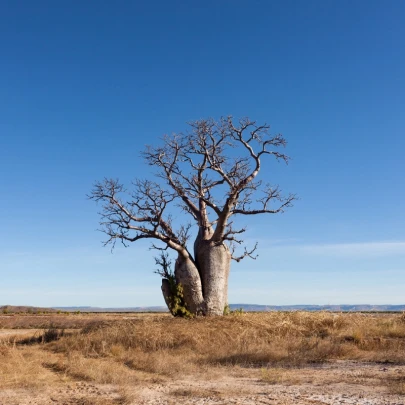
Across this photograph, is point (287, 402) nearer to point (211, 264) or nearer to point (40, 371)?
point (40, 371)

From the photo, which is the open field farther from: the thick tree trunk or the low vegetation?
the thick tree trunk

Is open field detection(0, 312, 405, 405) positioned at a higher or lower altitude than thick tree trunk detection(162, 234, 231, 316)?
lower

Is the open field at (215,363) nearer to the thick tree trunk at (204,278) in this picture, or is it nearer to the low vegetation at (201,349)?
the low vegetation at (201,349)

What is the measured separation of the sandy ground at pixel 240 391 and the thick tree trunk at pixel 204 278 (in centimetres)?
767

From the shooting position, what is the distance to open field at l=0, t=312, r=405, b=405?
300 inches

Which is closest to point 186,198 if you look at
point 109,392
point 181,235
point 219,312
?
point 181,235

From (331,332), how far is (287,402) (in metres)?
8.80

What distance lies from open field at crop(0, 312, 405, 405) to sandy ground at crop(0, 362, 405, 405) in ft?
0.05

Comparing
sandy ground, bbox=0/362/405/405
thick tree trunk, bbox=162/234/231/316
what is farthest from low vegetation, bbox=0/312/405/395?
thick tree trunk, bbox=162/234/231/316

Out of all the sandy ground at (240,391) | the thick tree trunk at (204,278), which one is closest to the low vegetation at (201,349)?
the sandy ground at (240,391)

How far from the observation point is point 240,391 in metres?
7.79

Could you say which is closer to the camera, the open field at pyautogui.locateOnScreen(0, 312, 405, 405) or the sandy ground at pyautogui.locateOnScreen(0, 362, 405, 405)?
the sandy ground at pyautogui.locateOnScreen(0, 362, 405, 405)

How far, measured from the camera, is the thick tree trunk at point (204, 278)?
56.5 feet

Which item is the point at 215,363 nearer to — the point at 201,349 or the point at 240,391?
the point at 201,349
